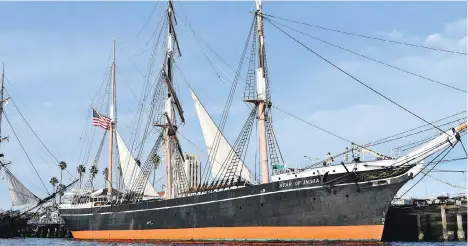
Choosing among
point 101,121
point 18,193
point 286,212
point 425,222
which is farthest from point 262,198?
point 18,193

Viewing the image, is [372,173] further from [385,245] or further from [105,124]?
[105,124]

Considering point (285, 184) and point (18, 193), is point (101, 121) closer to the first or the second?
point (18, 193)

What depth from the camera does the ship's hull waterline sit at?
28625mm

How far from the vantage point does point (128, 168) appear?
200 ft

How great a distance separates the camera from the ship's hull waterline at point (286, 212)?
28625 mm

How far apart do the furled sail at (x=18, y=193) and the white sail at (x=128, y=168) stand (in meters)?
16.8

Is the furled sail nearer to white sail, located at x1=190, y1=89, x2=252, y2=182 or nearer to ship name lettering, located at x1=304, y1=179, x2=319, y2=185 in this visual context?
white sail, located at x1=190, y1=89, x2=252, y2=182

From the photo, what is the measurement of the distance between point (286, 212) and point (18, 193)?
52097 mm

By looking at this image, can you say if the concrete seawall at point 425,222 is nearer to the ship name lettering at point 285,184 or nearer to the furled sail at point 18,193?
the ship name lettering at point 285,184

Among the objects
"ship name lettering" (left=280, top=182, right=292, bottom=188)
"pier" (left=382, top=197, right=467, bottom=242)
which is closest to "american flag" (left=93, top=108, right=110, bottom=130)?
"ship name lettering" (left=280, top=182, right=292, bottom=188)

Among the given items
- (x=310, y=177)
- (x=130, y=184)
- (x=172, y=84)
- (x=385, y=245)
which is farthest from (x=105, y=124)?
(x=385, y=245)

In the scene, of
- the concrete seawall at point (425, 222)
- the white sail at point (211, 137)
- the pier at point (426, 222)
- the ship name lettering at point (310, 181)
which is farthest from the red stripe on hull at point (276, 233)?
the concrete seawall at point (425, 222)

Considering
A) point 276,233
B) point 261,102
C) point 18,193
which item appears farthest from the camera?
point 18,193

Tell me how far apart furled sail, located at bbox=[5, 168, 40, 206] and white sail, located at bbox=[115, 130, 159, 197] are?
16.8 meters
